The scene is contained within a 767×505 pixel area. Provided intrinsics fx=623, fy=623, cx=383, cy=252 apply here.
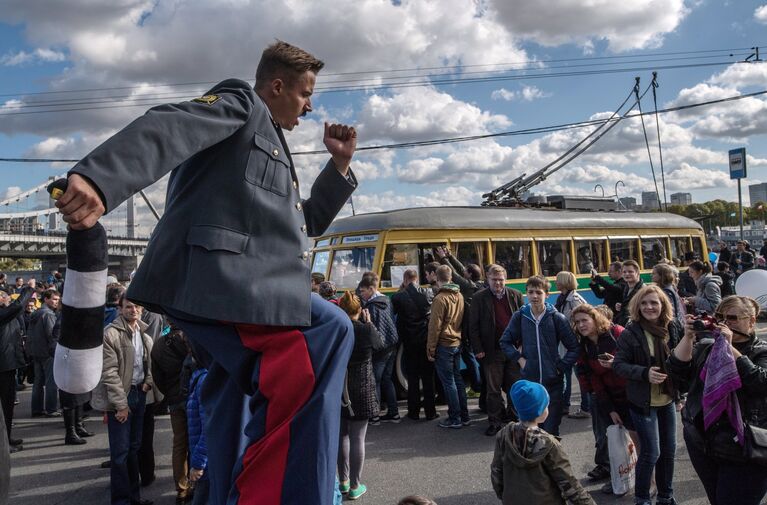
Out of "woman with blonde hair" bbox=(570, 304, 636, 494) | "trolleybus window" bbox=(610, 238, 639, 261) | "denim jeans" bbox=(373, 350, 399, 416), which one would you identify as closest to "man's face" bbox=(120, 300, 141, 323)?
"denim jeans" bbox=(373, 350, 399, 416)

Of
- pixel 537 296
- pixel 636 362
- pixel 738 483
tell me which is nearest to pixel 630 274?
pixel 537 296

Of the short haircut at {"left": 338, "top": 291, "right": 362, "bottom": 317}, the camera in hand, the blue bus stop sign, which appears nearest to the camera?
the camera in hand

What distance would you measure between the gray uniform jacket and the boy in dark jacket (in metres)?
4.88

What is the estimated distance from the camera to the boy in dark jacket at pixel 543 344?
6.21m

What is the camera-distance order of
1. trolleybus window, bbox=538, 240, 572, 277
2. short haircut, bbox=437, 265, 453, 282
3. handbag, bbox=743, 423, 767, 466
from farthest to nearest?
trolleybus window, bbox=538, 240, 572, 277, short haircut, bbox=437, 265, 453, 282, handbag, bbox=743, 423, 767, 466

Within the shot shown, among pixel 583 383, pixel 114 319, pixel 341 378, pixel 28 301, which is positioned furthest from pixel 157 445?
pixel 341 378

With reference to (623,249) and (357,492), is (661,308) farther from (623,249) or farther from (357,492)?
(623,249)

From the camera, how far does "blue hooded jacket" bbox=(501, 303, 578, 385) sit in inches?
246

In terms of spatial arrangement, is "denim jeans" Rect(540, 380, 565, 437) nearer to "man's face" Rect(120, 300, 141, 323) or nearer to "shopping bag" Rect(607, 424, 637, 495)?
"shopping bag" Rect(607, 424, 637, 495)

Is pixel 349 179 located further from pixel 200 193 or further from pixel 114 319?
pixel 114 319

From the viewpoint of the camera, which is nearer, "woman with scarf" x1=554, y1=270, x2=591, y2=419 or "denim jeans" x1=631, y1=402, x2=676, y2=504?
"denim jeans" x1=631, y1=402, x2=676, y2=504

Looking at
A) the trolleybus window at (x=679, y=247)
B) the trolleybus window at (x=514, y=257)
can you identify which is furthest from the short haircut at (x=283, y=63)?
the trolleybus window at (x=679, y=247)

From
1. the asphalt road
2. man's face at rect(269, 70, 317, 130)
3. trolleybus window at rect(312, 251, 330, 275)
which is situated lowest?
the asphalt road

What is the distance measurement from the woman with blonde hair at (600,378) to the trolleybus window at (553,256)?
19.0ft
